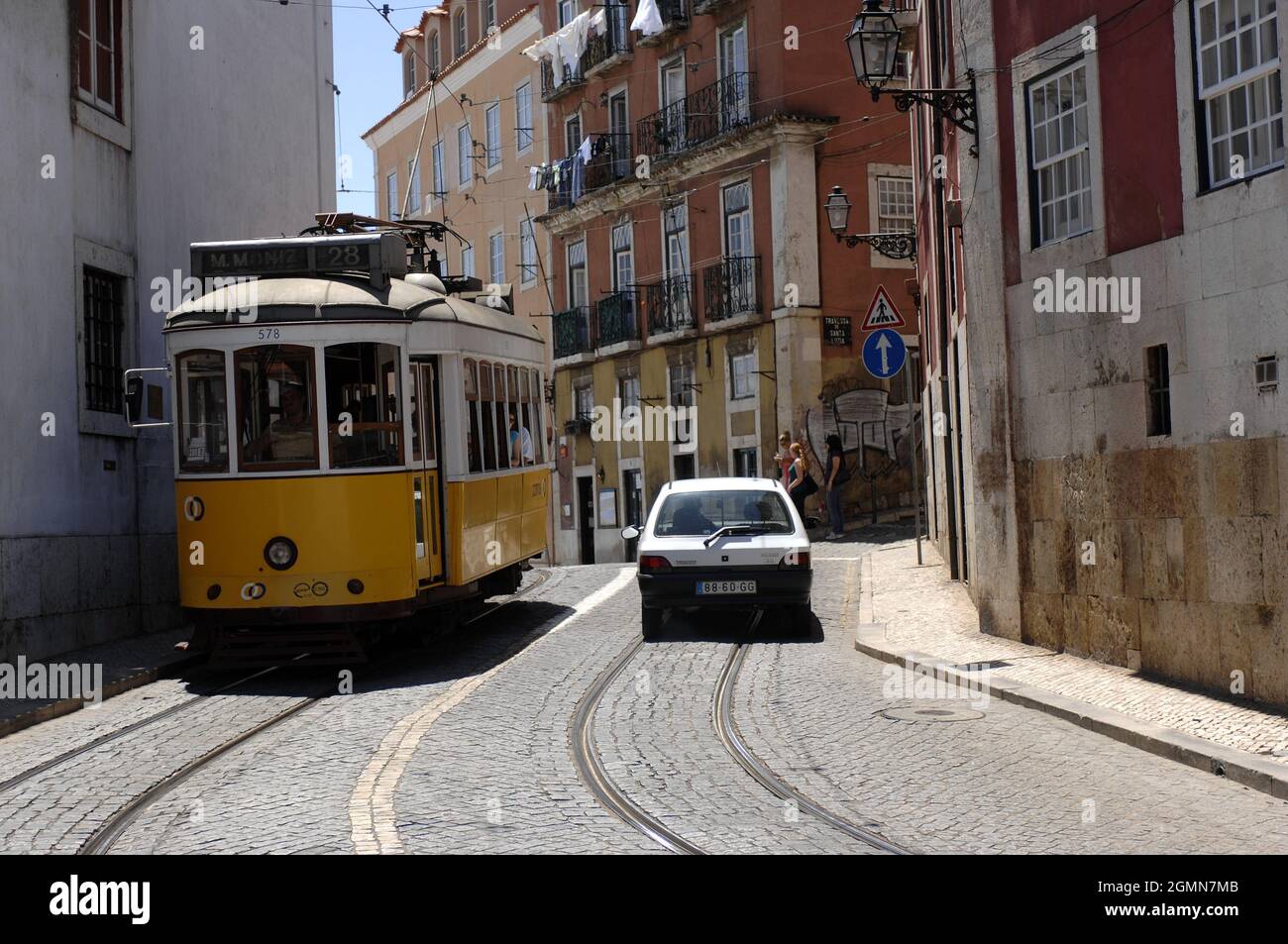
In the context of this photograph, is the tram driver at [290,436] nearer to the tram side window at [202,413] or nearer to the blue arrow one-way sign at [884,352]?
the tram side window at [202,413]

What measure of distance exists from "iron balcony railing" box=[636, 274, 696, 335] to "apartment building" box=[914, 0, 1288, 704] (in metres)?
20.2

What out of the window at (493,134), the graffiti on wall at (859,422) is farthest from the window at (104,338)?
the window at (493,134)

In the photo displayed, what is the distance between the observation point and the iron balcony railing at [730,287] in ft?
109

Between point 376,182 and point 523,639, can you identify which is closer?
point 523,639

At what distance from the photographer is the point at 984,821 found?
7.38 metres

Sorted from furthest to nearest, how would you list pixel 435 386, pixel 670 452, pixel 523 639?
1. pixel 670 452
2. pixel 523 639
3. pixel 435 386

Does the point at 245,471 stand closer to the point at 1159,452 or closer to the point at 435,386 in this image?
the point at 435,386

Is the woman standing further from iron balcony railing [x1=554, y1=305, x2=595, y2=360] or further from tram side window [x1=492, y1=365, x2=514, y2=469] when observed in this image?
iron balcony railing [x1=554, y1=305, x2=595, y2=360]

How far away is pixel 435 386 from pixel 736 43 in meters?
22.2

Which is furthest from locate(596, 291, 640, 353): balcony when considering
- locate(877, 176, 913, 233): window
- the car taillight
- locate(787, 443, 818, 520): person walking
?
the car taillight

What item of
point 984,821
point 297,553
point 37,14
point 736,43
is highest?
point 736,43

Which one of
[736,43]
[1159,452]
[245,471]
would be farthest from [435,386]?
[736,43]

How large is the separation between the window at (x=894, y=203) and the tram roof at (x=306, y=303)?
2067cm
